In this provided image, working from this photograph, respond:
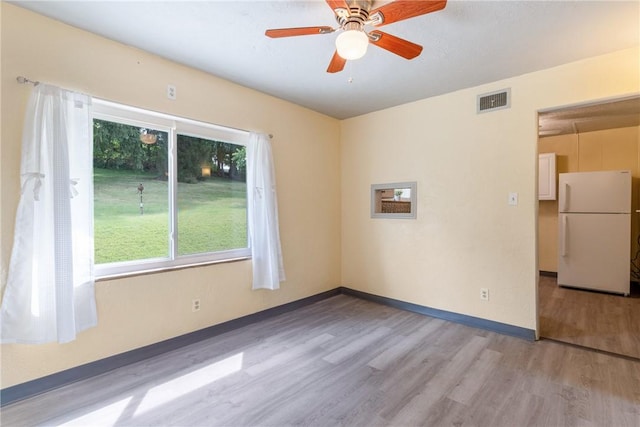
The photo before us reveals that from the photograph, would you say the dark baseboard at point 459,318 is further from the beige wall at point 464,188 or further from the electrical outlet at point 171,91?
the electrical outlet at point 171,91

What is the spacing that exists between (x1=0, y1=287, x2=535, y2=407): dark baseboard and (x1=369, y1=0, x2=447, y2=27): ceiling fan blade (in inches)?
114

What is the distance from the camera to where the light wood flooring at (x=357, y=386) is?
70.3 inches

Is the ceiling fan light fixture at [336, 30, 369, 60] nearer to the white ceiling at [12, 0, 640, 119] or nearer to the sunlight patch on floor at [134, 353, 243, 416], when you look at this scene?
the white ceiling at [12, 0, 640, 119]

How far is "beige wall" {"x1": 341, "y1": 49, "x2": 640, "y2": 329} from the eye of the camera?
9.11 ft

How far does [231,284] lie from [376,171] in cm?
232

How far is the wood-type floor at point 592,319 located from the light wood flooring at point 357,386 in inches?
11.7

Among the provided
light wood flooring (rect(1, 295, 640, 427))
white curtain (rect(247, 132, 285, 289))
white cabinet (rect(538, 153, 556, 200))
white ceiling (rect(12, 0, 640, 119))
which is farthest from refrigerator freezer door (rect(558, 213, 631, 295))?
white curtain (rect(247, 132, 285, 289))

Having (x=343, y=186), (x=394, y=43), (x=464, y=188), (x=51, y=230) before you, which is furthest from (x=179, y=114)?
(x=464, y=188)

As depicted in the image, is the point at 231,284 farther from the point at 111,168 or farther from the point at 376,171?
the point at 376,171

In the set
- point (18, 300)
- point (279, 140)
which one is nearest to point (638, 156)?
point (279, 140)

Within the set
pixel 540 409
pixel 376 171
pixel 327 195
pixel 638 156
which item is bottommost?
pixel 540 409

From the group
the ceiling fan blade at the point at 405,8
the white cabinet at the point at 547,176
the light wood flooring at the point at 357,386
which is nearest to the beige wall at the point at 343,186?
the light wood flooring at the point at 357,386

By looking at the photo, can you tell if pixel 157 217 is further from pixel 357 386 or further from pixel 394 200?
pixel 394 200

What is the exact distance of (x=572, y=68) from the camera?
103 inches
